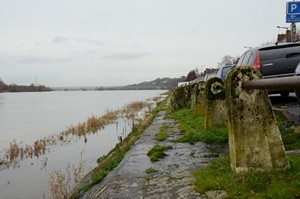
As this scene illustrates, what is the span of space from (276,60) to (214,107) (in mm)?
2111

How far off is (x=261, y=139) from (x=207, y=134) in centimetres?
328

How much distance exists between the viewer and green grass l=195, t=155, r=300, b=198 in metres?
3.37

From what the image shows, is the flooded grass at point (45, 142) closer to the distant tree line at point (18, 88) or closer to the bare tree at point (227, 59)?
the bare tree at point (227, 59)

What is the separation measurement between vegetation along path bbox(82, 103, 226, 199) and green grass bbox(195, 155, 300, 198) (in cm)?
24

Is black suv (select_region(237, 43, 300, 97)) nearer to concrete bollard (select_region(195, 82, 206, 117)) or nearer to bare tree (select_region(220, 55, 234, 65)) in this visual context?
concrete bollard (select_region(195, 82, 206, 117))

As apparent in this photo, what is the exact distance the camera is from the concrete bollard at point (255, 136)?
3949 mm

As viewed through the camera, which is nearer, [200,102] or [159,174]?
[159,174]

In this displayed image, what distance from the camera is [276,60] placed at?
847 centimetres

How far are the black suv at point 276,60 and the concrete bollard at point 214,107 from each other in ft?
4.29

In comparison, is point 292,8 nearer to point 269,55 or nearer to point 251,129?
point 269,55

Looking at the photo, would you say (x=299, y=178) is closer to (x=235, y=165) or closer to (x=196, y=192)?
(x=235, y=165)

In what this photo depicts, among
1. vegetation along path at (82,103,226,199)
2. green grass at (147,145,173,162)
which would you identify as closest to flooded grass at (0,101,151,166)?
green grass at (147,145,173,162)

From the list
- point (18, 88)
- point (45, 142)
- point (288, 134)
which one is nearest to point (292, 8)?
point (288, 134)

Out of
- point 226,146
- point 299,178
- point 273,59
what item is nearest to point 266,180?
point 299,178
